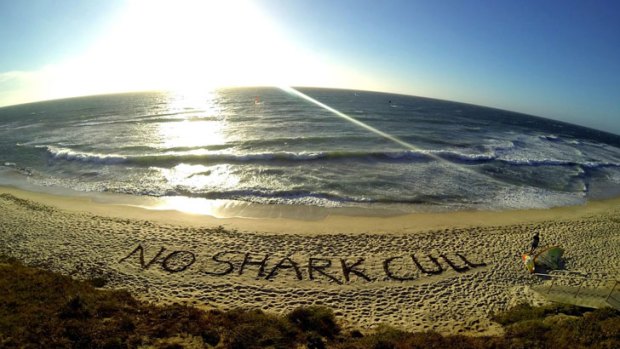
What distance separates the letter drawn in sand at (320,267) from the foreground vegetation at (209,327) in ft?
9.38

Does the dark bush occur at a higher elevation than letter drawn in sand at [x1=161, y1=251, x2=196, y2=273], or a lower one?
higher

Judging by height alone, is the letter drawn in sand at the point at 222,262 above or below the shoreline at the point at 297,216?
below

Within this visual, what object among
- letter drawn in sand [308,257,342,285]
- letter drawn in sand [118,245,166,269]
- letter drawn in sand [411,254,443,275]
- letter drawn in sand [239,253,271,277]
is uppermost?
letter drawn in sand [411,254,443,275]

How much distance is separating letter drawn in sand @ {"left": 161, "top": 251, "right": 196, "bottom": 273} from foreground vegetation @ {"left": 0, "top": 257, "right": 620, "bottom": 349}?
2976 millimetres

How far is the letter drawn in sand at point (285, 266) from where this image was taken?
47.5 ft

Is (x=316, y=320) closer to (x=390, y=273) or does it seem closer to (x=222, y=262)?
(x=390, y=273)

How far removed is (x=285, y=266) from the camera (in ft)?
49.6

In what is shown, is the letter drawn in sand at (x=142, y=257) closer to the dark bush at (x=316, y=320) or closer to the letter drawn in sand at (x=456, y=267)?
the dark bush at (x=316, y=320)

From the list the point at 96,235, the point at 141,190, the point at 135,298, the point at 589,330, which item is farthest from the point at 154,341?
the point at 141,190

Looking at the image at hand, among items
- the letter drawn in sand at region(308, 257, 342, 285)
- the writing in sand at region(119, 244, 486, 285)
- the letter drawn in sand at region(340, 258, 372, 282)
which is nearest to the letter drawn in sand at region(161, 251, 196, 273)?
the writing in sand at region(119, 244, 486, 285)

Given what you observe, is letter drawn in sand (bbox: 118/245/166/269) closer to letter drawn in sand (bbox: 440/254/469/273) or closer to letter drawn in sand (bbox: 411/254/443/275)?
letter drawn in sand (bbox: 411/254/443/275)

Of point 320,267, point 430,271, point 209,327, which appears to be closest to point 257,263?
point 320,267

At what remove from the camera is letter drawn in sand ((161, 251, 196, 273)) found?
14720 mm

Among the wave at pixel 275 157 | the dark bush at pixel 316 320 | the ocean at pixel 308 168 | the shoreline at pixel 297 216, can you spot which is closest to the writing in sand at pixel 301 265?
the dark bush at pixel 316 320
